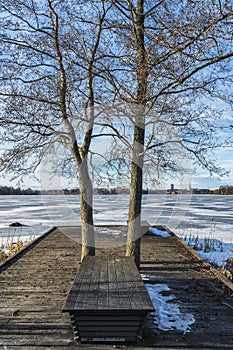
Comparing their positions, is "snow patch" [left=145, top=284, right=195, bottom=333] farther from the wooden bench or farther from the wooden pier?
the wooden bench

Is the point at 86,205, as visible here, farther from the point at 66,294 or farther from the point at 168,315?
the point at 168,315

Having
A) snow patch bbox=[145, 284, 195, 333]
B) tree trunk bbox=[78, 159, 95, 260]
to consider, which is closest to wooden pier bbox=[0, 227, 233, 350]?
snow patch bbox=[145, 284, 195, 333]

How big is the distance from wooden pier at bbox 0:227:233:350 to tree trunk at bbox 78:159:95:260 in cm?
44

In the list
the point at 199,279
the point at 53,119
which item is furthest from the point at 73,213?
the point at 199,279

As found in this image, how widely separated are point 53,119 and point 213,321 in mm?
4264

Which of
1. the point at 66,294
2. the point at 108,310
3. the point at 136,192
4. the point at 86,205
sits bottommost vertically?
the point at 66,294

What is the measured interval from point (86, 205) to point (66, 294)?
2.14m

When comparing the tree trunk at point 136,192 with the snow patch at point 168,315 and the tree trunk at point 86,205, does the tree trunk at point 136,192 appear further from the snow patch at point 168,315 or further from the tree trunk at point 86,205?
the snow patch at point 168,315

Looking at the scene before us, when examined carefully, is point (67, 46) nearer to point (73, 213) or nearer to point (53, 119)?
point (53, 119)

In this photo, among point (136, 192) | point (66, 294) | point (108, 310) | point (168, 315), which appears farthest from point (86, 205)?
point (108, 310)

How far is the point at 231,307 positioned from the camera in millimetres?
3887

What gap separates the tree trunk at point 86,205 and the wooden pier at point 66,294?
0.44 meters

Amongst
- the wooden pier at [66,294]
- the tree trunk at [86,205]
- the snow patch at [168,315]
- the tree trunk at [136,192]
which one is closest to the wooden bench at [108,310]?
the wooden pier at [66,294]

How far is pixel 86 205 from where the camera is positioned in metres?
6.23
